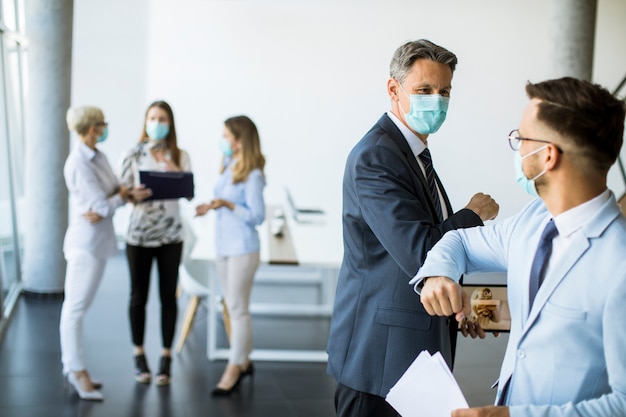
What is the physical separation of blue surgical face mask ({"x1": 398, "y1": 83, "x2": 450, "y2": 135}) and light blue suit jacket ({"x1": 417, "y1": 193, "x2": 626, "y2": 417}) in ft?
2.16

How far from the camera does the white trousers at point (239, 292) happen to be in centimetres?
472

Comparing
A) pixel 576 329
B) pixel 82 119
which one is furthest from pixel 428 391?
pixel 82 119

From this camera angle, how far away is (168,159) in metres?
4.77

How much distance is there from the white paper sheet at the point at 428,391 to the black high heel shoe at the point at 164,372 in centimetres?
351

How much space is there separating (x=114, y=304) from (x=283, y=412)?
292 cm

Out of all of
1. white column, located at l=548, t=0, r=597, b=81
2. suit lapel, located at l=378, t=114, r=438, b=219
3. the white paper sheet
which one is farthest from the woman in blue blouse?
the white paper sheet

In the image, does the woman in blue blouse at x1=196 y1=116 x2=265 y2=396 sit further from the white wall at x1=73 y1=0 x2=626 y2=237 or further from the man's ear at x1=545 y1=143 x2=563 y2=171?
the white wall at x1=73 y1=0 x2=626 y2=237

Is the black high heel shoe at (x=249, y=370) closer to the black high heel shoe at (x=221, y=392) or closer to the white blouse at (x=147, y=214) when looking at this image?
the black high heel shoe at (x=221, y=392)

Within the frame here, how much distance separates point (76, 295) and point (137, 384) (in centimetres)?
80

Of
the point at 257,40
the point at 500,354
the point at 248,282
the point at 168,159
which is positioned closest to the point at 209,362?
the point at 248,282

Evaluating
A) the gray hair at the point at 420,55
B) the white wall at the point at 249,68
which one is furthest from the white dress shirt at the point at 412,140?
the white wall at the point at 249,68

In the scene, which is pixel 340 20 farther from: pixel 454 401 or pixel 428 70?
pixel 454 401

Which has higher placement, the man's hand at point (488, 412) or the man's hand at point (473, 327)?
the man's hand at point (488, 412)

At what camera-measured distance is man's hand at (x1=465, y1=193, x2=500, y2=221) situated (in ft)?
6.35
